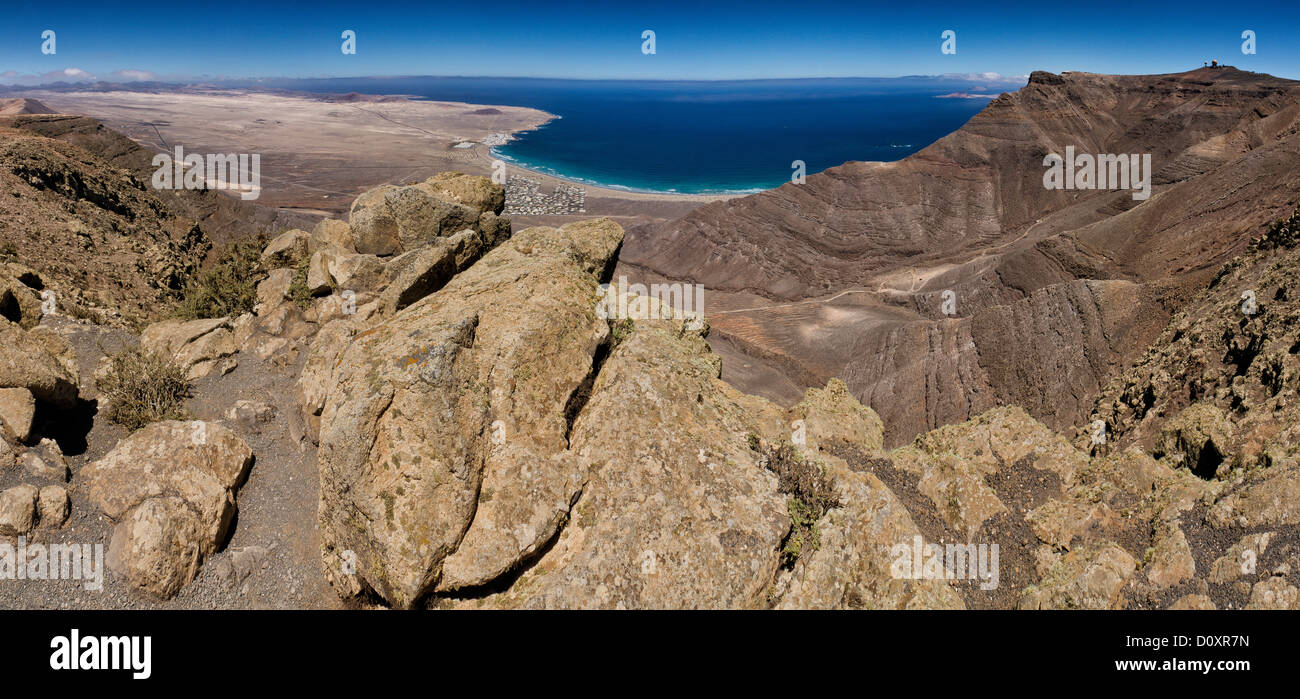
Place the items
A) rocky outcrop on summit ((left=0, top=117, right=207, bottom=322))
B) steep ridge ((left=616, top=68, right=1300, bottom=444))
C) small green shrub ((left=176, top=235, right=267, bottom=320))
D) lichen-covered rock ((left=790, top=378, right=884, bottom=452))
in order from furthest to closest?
steep ridge ((left=616, top=68, right=1300, bottom=444)), rocky outcrop on summit ((left=0, top=117, right=207, bottom=322)), small green shrub ((left=176, top=235, right=267, bottom=320)), lichen-covered rock ((left=790, top=378, right=884, bottom=452))

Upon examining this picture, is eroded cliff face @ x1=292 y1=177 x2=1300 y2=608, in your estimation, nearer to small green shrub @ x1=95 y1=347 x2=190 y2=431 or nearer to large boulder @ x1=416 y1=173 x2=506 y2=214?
small green shrub @ x1=95 y1=347 x2=190 y2=431

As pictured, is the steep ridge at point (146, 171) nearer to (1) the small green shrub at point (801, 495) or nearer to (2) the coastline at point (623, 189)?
(1) the small green shrub at point (801, 495)

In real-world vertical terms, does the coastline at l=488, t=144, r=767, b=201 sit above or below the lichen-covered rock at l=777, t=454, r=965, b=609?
above

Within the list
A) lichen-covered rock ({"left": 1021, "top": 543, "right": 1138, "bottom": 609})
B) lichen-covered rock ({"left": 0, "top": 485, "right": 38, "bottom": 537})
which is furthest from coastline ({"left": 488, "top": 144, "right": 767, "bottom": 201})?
lichen-covered rock ({"left": 0, "top": 485, "right": 38, "bottom": 537})

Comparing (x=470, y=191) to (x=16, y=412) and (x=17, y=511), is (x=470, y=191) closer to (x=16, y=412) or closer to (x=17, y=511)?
(x=16, y=412)

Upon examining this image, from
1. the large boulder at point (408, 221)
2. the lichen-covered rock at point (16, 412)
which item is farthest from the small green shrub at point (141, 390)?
the large boulder at point (408, 221)

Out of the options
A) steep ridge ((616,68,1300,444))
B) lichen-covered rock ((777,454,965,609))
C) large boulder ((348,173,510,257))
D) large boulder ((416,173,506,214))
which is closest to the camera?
lichen-covered rock ((777,454,965,609))

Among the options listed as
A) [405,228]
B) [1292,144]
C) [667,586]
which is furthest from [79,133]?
[1292,144]
